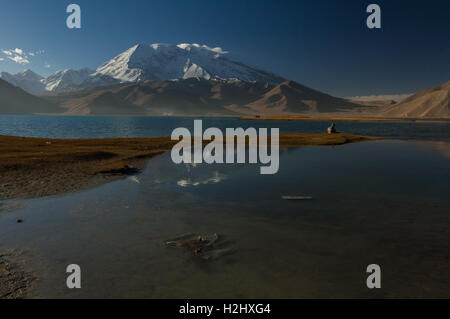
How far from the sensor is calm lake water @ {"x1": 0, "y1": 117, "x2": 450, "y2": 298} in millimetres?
8336

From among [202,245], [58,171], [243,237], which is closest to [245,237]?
[243,237]

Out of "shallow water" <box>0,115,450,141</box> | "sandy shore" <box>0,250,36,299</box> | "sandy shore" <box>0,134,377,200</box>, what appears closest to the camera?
"sandy shore" <box>0,250,36,299</box>

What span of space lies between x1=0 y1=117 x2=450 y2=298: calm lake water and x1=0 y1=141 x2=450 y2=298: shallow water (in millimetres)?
42

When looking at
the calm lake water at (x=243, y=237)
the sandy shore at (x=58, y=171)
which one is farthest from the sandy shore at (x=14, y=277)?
the sandy shore at (x=58, y=171)

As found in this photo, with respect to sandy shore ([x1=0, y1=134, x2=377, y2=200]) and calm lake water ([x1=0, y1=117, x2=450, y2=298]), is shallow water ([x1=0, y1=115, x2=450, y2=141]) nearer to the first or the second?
sandy shore ([x1=0, y1=134, x2=377, y2=200])

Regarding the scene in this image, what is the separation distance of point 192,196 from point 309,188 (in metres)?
7.95

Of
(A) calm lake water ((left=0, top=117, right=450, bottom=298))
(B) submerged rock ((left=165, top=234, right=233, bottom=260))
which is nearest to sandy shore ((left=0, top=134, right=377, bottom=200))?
(A) calm lake water ((left=0, top=117, right=450, bottom=298))

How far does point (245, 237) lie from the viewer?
11.6m

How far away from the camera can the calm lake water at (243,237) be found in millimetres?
8336

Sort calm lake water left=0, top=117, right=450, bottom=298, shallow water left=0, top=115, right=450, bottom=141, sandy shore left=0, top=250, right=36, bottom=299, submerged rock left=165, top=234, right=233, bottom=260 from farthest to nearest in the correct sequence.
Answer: shallow water left=0, top=115, right=450, bottom=141 < submerged rock left=165, top=234, right=233, bottom=260 < calm lake water left=0, top=117, right=450, bottom=298 < sandy shore left=0, top=250, right=36, bottom=299

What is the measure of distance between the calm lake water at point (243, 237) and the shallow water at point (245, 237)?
42mm

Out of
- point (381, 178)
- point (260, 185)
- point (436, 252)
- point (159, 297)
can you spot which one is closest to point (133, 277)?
point (159, 297)

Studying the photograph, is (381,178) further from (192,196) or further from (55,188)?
(55,188)

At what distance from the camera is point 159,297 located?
25.5ft
